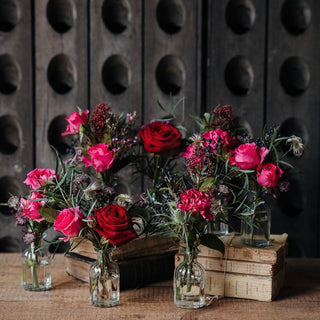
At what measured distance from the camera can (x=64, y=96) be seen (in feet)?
5.73

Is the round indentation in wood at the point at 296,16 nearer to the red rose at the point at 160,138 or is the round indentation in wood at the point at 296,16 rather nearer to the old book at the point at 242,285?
the red rose at the point at 160,138

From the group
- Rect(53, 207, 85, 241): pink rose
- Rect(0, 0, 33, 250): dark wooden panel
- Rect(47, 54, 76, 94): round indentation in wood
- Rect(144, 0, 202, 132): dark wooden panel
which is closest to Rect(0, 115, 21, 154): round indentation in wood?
Rect(0, 0, 33, 250): dark wooden panel

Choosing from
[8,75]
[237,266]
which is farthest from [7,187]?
[237,266]

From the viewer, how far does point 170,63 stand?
1.75 m

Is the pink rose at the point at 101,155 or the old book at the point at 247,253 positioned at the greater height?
the pink rose at the point at 101,155

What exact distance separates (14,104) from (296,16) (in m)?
1.10

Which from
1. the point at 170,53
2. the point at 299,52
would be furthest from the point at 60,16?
the point at 299,52

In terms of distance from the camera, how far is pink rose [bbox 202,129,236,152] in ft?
3.44

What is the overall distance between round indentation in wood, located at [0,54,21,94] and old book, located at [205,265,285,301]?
43.2 inches

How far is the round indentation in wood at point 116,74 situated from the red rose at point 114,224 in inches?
35.2

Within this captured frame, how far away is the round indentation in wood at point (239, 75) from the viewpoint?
1.74 meters

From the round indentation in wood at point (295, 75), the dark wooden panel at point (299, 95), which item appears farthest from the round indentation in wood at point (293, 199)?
the round indentation in wood at point (295, 75)

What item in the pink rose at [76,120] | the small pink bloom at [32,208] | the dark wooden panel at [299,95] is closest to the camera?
the small pink bloom at [32,208]

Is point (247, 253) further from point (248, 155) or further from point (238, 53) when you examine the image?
point (238, 53)
